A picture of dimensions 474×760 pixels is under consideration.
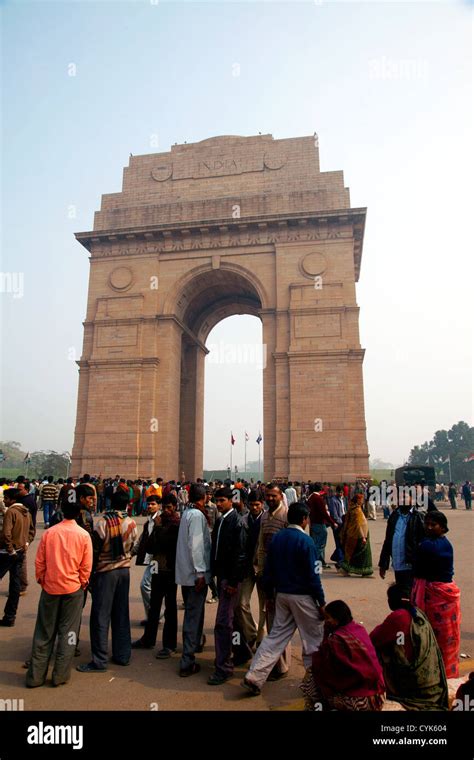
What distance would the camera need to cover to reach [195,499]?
5.70m

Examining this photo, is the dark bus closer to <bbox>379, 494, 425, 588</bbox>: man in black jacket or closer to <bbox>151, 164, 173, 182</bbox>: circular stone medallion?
<bbox>151, 164, 173, 182</bbox>: circular stone medallion

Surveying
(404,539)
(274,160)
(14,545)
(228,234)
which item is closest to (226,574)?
(404,539)

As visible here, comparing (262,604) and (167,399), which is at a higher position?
(167,399)

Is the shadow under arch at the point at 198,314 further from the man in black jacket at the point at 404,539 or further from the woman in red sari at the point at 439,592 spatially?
the woman in red sari at the point at 439,592

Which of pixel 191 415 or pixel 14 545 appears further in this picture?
pixel 191 415

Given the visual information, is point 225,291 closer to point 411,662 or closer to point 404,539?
point 404,539

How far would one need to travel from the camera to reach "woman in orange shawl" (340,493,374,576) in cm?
927

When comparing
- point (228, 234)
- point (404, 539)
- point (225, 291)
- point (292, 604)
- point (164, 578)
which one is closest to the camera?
point (292, 604)

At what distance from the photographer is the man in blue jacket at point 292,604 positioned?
4.61 meters

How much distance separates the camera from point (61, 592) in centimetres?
499

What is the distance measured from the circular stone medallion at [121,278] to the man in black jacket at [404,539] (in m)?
23.0

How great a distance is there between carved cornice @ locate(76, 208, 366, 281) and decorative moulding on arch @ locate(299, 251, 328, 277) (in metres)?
0.90

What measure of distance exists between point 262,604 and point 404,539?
6.56 feet
